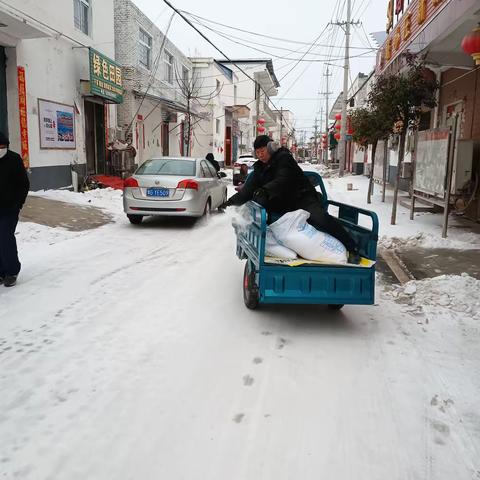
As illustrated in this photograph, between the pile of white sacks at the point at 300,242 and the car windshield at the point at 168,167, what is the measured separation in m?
5.94

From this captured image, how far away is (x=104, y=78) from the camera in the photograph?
16.4 metres

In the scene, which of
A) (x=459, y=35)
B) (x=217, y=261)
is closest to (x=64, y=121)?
(x=217, y=261)

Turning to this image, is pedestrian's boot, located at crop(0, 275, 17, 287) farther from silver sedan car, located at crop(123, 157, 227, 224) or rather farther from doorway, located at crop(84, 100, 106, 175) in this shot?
→ doorway, located at crop(84, 100, 106, 175)

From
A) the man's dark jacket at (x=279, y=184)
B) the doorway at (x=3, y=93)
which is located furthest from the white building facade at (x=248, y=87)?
the man's dark jacket at (x=279, y=184)

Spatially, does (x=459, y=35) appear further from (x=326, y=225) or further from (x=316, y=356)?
(x=316, y=356)

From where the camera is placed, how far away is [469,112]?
1181 cm

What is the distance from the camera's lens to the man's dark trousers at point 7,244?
574 cm

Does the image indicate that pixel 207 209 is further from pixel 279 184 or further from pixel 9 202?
pixel 279 184

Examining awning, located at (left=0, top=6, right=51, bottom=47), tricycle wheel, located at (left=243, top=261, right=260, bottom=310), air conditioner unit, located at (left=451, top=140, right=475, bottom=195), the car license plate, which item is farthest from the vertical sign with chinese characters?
air conditioner unit, located at (left=451, top=140, right=475, bottom=195)

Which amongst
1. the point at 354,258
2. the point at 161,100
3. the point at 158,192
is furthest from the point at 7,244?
the point at 161,100

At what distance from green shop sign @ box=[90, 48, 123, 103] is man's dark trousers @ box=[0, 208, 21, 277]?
10.8m

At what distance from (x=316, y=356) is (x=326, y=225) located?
1.47m

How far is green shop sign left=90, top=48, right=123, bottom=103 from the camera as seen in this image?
1546 centimetres

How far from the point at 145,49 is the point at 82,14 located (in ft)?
24.0
